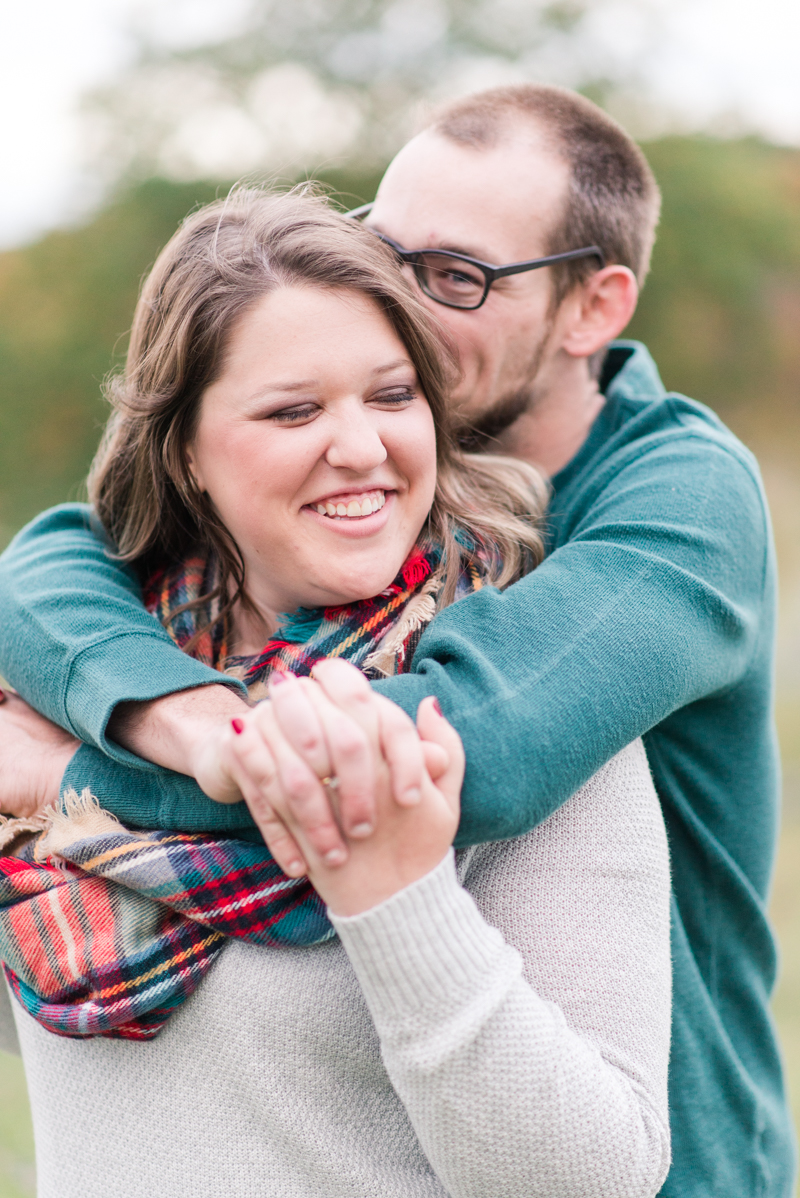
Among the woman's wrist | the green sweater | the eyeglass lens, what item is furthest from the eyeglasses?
the woman's wrist

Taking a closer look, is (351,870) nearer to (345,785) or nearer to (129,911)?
(345,785)

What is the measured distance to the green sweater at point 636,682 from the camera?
1211 mm

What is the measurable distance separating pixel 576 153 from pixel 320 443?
117 cm

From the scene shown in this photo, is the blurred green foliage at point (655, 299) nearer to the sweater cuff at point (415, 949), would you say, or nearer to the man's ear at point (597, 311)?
the man's ear at point (597, 311)

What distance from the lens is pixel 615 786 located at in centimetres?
131

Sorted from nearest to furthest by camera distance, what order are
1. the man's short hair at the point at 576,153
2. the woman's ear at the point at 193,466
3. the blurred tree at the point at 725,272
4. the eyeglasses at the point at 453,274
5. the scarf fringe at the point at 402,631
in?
the scarf fringe at the point at 402,631 < the woman's ear at the point at 193,466 < the eyeglasses at the point at 453,274 < the man's short hair at the point at 576,153 < the blurred tree at the point at 725,272

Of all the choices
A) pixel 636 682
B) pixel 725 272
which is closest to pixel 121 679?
pixel 636 682

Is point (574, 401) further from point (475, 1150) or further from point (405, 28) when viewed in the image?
point (405, 28)

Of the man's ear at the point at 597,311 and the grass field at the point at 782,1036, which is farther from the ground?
the man's ear at the point at 597,311

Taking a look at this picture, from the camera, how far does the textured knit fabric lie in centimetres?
107

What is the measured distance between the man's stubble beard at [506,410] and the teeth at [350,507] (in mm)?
615

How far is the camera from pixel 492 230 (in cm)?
206

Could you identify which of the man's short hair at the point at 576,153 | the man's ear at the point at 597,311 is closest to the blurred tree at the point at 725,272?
the man's short hair at the point at 576,153

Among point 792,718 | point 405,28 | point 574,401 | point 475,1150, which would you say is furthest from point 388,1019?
point 405,28
